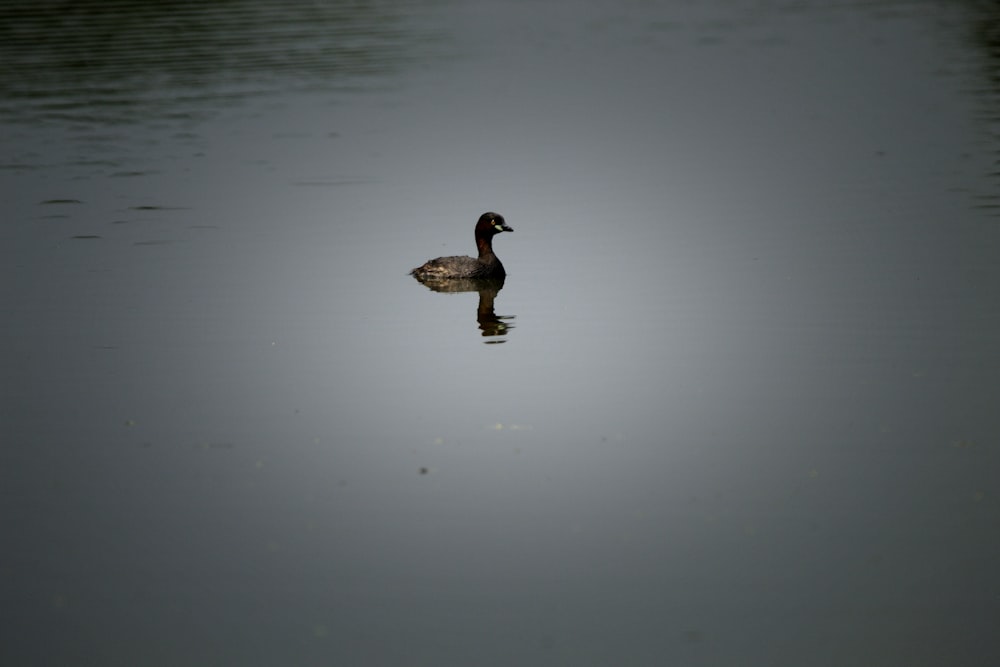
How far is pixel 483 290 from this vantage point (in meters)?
16.2

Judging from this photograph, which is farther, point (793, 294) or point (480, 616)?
point (793, 294)

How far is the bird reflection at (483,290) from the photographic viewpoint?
14312mm

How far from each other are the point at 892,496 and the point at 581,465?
2.25 meters

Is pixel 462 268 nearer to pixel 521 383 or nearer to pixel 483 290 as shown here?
pixel 483 290

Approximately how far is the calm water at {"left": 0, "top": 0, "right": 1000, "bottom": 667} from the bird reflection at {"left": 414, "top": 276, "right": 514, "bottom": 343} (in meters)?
0.12

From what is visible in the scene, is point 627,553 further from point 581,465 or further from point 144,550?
point 144,550

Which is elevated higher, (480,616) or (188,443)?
(188,443)

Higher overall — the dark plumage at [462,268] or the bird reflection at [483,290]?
the dark plumage at [462,268]

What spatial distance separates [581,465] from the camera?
32.7 feet

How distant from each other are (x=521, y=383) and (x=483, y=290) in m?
4.41

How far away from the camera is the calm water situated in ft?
26.7

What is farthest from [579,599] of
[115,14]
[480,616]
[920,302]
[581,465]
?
[115,14]

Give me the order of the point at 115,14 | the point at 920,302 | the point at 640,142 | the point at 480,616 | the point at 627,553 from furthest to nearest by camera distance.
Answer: the point at 115,14 → the point at 640,142 → the point at 920,302 → the point at 627,553 → the point at 480,616

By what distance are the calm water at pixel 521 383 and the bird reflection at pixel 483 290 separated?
0.38ft
